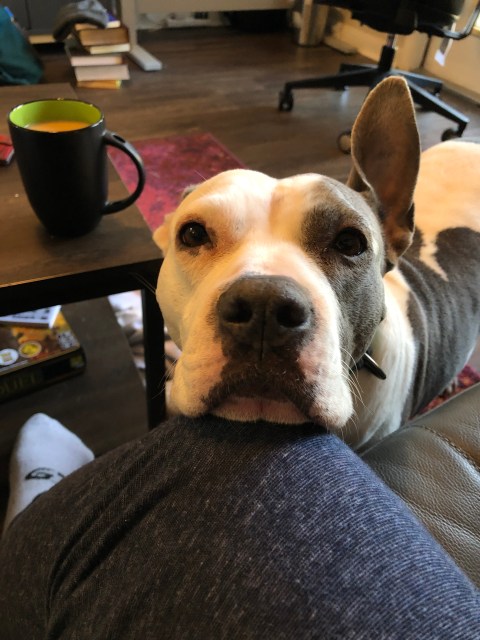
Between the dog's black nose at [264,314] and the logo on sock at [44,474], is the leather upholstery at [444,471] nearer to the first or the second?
the dog's black nose at [264,314]

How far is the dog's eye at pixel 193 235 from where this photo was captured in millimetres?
979

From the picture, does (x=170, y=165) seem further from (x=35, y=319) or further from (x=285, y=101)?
(x=35, y=319)

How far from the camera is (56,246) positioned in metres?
1.06

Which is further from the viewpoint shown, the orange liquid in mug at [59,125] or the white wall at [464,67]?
the white wall at [464,67]

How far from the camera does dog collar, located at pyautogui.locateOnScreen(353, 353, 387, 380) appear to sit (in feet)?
3.50

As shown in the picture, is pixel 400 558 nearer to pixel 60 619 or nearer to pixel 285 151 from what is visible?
pixel 60 619

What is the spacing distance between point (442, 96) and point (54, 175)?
3.98 metres

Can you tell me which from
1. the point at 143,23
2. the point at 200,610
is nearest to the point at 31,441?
the point at 200,610

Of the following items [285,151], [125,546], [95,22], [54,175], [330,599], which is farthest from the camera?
[95,22]

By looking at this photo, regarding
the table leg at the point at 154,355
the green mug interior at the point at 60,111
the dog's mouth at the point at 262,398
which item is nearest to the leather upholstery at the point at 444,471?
the dog's mouth at the point at 262,398

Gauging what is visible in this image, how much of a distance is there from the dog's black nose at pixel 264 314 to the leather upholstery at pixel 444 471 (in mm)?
327

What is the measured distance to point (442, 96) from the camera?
4.13 meters

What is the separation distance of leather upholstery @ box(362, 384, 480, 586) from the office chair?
2.48 meters

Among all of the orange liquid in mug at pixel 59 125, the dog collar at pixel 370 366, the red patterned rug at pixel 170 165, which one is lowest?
the red patterned rug at pixel 170 165
